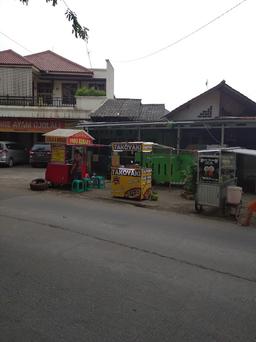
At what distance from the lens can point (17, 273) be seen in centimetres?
514

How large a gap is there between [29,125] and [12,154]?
3178mm

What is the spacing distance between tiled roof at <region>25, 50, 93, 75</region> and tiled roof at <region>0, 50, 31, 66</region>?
5.09 ft

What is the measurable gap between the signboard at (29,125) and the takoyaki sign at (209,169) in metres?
18.3

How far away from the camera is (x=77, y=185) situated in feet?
48.0

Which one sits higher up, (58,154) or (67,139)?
(67,139)

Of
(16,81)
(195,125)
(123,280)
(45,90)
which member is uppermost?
(16,81)

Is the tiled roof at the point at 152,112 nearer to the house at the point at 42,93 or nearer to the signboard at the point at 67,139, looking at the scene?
the house at the point at 42,93

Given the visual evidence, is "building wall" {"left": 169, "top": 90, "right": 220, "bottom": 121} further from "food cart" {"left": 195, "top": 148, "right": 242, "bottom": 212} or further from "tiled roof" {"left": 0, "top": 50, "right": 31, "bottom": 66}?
"tiled roof" {"left": 0, "top": 50, "right": 31, "bottom": 66}

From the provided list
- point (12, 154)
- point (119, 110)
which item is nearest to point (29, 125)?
point (12, 154)

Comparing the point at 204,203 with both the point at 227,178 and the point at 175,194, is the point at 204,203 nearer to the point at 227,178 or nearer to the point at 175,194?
the point at 227,178

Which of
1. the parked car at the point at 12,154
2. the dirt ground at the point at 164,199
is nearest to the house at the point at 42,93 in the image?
the parked car at the point at 12,154

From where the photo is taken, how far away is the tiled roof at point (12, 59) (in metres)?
29.8

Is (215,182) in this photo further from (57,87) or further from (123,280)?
(57,87)

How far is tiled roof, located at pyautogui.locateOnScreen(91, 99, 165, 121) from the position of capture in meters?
24.8
